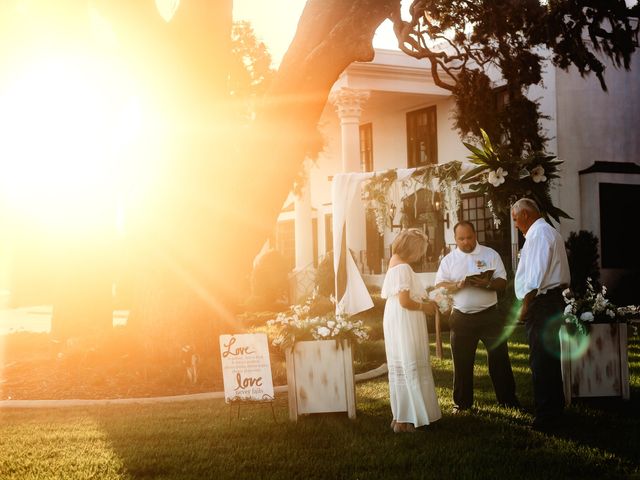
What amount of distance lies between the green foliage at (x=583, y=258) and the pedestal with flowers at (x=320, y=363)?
15.0m

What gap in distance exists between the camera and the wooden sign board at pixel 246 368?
7.96m

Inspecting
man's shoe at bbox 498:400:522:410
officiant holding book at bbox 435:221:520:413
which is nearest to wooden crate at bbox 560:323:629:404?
man's shoe at bbox 498:400:522:410

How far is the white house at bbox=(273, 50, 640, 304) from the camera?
23578 mm

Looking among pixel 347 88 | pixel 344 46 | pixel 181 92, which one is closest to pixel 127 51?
pixel 181 92

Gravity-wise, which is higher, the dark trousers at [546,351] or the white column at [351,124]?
the white column at [351,124]

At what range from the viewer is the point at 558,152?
2356 cm

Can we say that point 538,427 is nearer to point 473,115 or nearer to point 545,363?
point 545,363

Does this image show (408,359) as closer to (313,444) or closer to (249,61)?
(313,444)

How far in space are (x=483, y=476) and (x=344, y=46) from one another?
21.0 ft

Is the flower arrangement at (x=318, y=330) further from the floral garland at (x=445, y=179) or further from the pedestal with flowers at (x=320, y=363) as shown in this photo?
the floral garland at (x=445, y=179)

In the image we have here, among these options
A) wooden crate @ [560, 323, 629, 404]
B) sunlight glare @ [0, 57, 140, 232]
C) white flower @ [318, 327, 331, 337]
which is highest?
sunlight glare @ [0, 57, 140, 232]

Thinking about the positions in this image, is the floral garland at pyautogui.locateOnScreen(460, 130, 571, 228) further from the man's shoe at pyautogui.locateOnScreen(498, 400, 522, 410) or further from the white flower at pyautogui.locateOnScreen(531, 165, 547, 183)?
the man's shoe at pyautogui.locateOnScreen(498, 400, 522, 410)

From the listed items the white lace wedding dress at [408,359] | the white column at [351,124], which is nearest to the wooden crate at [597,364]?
the white lace wedding dress at [408,359]

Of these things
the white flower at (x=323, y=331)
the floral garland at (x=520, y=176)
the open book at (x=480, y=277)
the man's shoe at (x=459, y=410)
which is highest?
the floral garland at (x=520, y=176)
